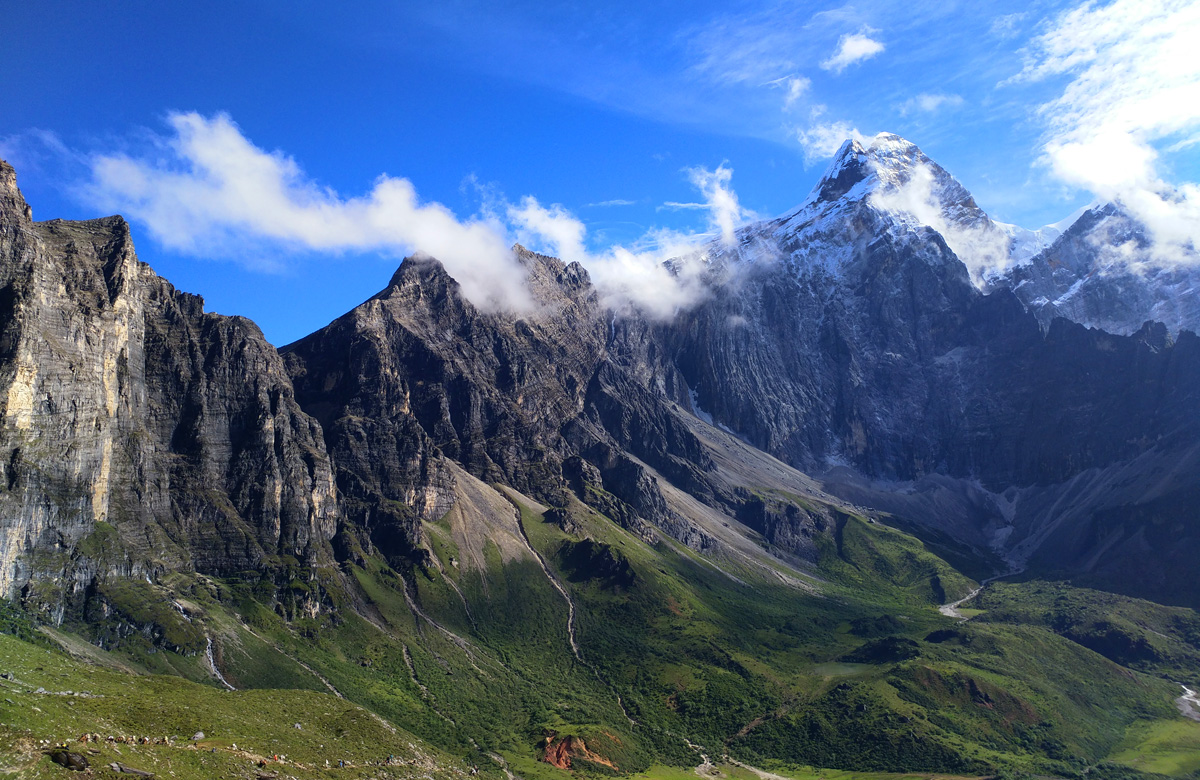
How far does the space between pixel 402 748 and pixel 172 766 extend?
232 ft

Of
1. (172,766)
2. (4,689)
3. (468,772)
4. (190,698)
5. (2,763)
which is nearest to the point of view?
(2,763)

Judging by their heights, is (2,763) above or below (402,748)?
above

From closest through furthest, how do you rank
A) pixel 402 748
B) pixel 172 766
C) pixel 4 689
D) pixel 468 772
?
pixel 172 766, pixel 4 689, pixel 402 748, pixel 468 772

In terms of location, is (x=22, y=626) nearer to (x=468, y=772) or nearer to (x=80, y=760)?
(x=468, y=772)

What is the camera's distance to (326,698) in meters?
186

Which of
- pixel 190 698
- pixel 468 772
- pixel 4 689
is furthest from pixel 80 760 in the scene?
pixel 468 772

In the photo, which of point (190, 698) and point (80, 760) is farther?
point (190, 698)

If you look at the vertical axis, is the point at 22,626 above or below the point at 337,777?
above

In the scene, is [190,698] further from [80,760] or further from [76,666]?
[80,760]

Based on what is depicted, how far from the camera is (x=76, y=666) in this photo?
530 feet

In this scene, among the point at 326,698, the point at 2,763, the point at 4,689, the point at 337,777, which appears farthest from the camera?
A: the point at 326,698

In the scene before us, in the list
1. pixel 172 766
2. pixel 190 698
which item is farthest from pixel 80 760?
pixel 190 698

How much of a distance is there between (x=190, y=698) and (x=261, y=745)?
25.8 metres

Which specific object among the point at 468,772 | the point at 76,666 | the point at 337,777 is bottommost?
the point at 468,772
